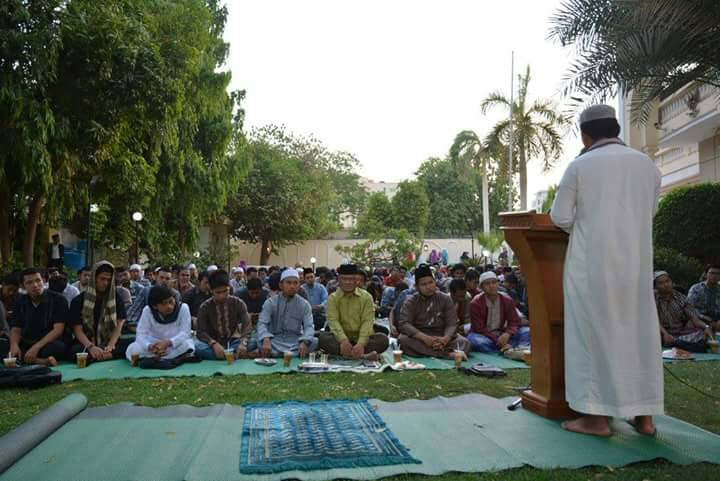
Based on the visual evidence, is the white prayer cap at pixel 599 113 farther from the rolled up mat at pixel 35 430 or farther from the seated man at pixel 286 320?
the seated man at pixel 286 320

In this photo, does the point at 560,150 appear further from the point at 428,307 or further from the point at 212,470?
the point at 212,470

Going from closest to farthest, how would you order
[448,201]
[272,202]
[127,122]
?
[127,122], [272,202], [448,201]

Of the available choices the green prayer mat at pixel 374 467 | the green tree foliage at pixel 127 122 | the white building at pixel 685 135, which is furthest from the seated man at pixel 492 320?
the white building at pixel 685 135

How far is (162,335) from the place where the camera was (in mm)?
7133

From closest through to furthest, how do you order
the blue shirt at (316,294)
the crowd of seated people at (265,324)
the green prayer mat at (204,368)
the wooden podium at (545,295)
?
the wooden podium at (545,295)
the green prayer mat at (204,368)
the crowd of seated people at (265,324)
the blue shirt at (316,294)

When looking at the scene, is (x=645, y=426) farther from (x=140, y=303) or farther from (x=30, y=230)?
(x=30, y=230)

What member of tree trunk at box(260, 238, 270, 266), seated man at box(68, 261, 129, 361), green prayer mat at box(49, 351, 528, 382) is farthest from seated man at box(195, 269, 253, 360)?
tree trunk at box(260, 238, 270, 266)

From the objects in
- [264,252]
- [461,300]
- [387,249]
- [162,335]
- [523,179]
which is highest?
[523,179]

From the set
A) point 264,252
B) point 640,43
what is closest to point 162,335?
point 640,43

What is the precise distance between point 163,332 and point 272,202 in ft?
72.7

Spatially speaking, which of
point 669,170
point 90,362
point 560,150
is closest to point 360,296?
point 90,362

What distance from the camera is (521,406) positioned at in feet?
14.5

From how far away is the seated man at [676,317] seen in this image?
761cm

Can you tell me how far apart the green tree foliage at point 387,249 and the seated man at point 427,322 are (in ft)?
63.1
